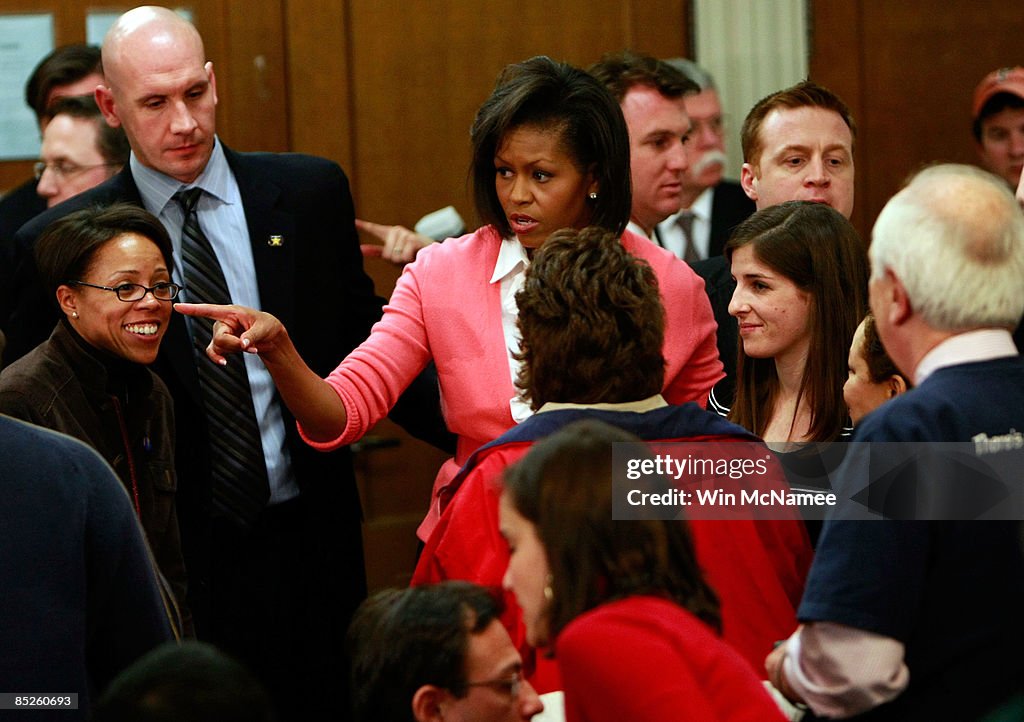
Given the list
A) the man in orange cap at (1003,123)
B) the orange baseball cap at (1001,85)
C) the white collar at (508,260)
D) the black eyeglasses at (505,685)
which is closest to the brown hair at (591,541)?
the black eyeglasses at (505,685)

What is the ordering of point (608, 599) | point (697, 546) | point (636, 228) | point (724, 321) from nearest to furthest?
point (608, 599)
point (697, 546)
point (724, 321)
point (636, 228)

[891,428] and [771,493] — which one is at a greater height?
[891,428]

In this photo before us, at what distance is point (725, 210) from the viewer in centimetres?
461

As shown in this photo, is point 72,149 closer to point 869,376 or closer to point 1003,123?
point 869,376

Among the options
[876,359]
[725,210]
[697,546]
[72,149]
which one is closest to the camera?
[697,546]

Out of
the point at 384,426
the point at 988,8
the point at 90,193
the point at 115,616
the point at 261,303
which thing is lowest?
the point at 384,426

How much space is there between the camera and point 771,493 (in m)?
2.23

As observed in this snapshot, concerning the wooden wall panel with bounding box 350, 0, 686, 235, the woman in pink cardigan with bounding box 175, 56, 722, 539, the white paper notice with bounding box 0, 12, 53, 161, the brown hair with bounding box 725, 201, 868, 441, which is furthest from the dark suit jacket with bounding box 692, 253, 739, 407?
the white paper notice with bounding box 0, 12, 53, 161

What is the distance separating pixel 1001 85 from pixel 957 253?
9.56 feet

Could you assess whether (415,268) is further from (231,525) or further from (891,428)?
(891,428)

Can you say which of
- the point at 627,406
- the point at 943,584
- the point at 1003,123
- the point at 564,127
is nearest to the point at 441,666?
the point at 627,406

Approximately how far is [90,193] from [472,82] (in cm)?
155

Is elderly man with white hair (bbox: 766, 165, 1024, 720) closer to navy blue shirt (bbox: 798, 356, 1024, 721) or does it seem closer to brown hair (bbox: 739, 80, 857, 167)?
navy blue shirt (bbox: 798, 356, 1024, 721)

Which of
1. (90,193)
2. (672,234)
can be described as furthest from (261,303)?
(672,234)
